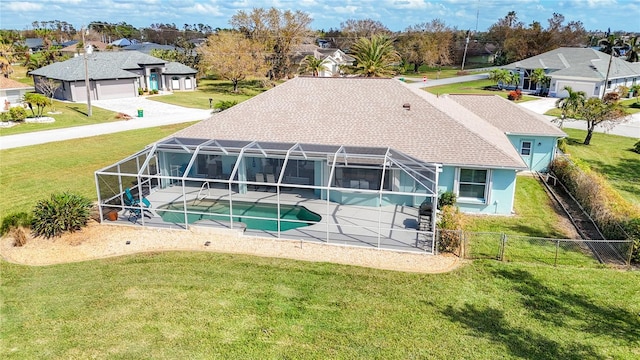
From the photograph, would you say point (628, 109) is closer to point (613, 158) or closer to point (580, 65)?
point (580, 65)

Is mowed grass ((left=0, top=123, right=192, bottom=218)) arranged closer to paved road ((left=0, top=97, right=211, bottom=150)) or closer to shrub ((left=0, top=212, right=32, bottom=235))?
paved road ((left=0, top=97, right=211, bottom=150))

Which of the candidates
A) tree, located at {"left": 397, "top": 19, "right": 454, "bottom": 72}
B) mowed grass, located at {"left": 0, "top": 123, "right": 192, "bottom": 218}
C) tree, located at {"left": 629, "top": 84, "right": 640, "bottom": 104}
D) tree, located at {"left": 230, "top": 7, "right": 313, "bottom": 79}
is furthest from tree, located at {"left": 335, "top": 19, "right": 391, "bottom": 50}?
mowed grass, located at {"left": 0, "top": 123, "right": 192, "bottom": 218}

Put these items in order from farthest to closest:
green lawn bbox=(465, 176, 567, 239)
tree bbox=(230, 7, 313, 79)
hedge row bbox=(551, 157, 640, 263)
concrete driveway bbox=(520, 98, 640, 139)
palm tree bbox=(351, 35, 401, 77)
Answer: tree bbox=(230, 7, 313, 79) → concrete driveway bbox=(520, 98, 640, 139) → palm tree bbox=(351, 35, 401, 77) → green lawn bbox=(465, 176, 567, 239) → hedge row bbox=(551, 157, 640, 263)

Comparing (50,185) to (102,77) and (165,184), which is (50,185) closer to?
(165,184)

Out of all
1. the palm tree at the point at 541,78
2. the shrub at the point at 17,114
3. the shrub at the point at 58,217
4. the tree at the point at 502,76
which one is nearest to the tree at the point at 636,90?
the palm tree at the point at 541,78

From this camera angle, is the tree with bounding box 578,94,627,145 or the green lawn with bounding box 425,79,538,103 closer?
the tree with bounding box 578,94,627,145

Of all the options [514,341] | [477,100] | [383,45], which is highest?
[383,45]

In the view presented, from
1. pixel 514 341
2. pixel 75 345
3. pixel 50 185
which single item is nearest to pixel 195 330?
pixel 75 345
